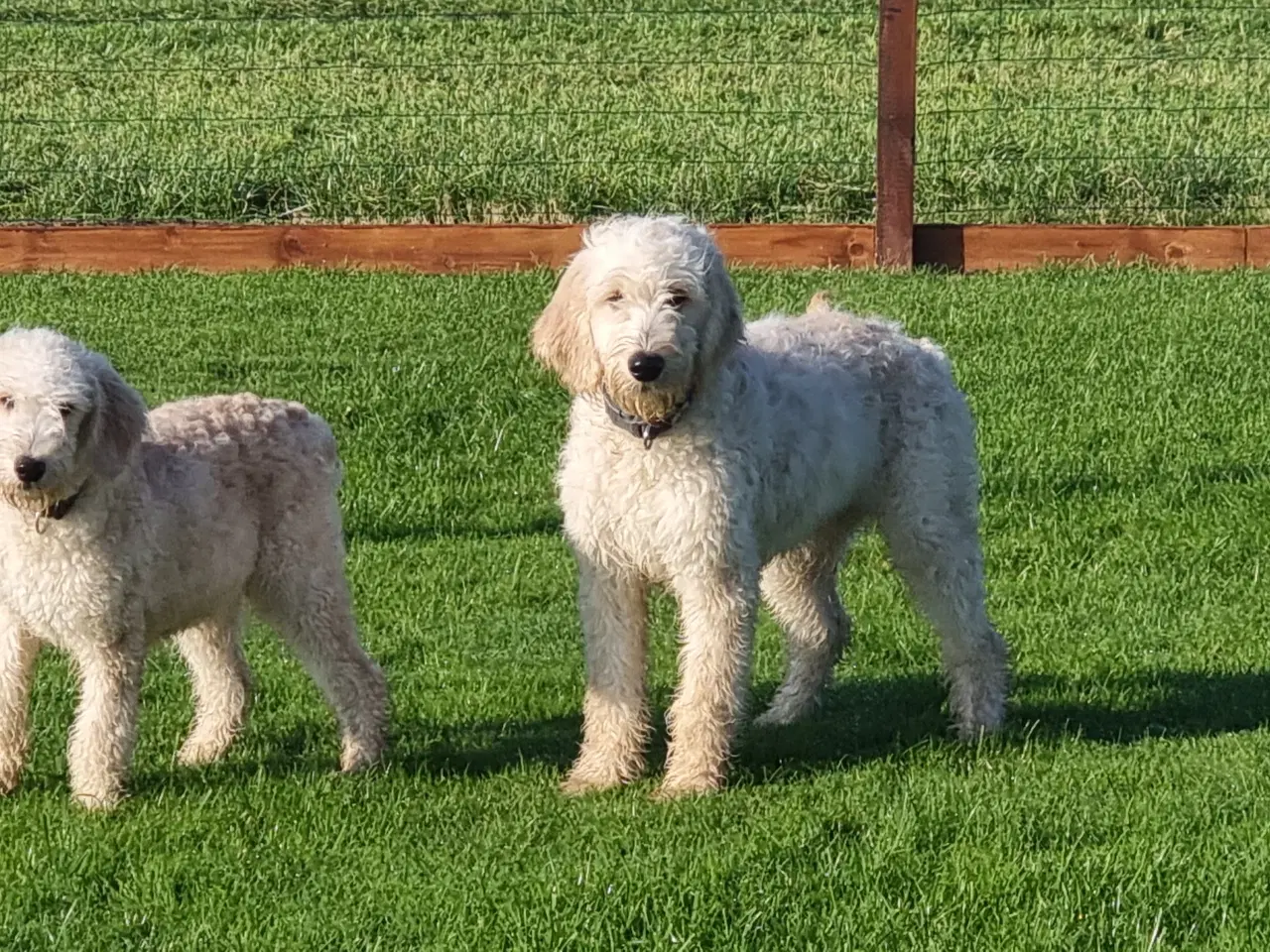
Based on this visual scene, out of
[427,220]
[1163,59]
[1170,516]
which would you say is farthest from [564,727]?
[1163,59]

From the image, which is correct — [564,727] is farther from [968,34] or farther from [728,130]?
[968,34]

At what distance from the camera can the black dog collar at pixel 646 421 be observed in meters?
5.95

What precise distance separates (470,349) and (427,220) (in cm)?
348

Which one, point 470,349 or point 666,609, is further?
point 470,349

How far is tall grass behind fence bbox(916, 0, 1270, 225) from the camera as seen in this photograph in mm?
14258

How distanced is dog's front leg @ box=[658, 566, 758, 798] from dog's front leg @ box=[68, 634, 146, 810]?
154cm

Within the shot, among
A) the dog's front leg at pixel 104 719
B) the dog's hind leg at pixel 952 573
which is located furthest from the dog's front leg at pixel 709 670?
the dog's front leg at pixel 104 719

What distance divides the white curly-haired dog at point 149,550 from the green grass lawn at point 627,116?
8085mm

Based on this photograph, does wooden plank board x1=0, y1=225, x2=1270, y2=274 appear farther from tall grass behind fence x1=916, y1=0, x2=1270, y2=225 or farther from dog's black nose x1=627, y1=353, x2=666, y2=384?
dog's black nose x1=627, y1=353, x2=666, y2=384

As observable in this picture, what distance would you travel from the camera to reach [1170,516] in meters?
8.95

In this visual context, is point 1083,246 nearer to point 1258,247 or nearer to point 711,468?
point 1258,247

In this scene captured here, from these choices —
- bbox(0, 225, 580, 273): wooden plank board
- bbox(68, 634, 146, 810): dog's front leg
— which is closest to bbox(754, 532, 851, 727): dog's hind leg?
bbox(68, 634, 146, 810): dog's front leg

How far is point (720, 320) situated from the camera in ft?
19.3

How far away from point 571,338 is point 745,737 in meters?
1.64
